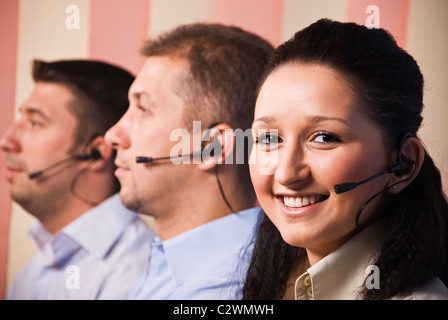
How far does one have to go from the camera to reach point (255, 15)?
A: 1659mm

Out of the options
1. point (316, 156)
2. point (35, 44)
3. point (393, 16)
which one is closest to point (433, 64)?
point (393, 16)

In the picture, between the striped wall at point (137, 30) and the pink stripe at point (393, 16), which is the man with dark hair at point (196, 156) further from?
the pink stripe at point (393, 16)

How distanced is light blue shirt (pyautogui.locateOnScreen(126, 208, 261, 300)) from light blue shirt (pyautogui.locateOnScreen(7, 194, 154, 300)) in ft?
0.54

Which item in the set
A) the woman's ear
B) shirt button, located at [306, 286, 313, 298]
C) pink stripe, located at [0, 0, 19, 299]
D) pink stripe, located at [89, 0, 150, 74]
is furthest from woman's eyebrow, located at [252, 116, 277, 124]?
pink stripe, located at [0, 0, 19, 299]

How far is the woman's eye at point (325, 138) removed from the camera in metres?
1.20

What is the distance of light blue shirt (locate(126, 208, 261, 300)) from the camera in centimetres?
155

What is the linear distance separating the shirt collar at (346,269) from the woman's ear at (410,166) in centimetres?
9

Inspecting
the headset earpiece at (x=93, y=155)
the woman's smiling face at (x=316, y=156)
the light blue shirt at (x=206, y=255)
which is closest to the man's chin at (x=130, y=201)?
the light blue shirt at (x=206, y=255)

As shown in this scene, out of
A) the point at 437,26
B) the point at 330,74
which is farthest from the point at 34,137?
the point at 437,26

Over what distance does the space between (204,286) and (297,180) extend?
48 centimetres

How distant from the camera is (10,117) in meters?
1.93

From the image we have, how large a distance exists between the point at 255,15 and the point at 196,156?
0.43 metres

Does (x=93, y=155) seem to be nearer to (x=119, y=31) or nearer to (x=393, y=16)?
(x=119, y=31)
